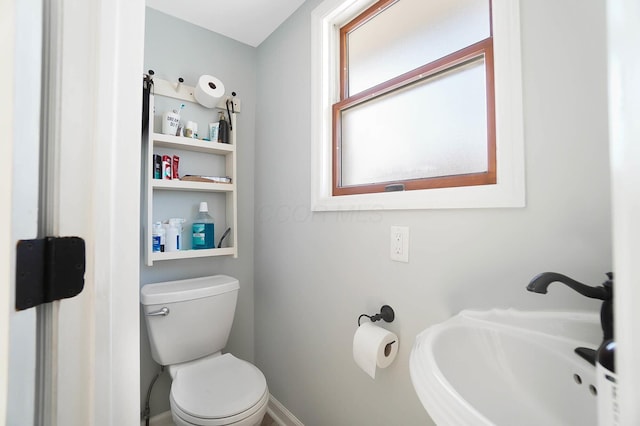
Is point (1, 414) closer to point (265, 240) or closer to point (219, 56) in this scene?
point (265, 240)

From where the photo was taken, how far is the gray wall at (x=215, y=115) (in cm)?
149

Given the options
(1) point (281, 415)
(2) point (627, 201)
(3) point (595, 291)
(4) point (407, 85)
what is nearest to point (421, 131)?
(4) point (407, 85)

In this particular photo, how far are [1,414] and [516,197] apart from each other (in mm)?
1067

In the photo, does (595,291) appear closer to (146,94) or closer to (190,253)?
(190,253)

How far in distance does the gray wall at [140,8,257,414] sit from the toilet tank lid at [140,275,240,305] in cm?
10

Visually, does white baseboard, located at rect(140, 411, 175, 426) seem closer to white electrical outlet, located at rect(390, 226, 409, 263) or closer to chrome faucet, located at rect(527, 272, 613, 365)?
white electrical outlet, located at rect(390, 226, 409, 263)

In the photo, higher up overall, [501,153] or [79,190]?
[501,153]

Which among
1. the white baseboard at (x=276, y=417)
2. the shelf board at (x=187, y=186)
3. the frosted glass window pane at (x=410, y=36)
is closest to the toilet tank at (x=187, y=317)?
the white baseboard at (x=276, y=417)

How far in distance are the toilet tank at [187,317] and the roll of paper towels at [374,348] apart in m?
0.84

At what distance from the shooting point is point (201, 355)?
143 cm

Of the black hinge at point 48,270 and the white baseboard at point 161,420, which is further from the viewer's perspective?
the white baseboard at point 161,420

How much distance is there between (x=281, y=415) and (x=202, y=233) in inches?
A: 46.2

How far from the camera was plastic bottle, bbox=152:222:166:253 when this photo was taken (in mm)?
1415

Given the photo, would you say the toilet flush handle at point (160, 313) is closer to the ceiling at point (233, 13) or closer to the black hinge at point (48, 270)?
the black hinge at point (48, 270)
